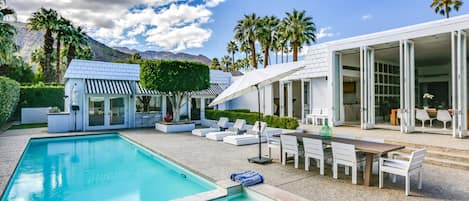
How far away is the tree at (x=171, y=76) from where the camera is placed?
19.2 m

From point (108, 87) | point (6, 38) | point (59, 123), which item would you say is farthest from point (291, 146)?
point (6, 38)

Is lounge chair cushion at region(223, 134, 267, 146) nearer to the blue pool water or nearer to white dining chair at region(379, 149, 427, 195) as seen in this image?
the blue pool water

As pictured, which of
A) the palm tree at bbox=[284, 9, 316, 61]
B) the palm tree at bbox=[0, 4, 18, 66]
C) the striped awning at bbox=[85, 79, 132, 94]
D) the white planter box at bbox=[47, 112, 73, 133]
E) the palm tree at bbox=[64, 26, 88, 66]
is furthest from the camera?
the palm tree at bbox=[284, 9, 316, 61]

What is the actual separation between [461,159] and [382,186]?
12.9 ft

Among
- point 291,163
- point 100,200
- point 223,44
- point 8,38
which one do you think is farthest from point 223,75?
point 223,44

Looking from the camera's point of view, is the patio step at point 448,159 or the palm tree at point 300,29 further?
the palm tree at point 300,29

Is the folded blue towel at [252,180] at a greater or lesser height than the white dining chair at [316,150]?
lesser

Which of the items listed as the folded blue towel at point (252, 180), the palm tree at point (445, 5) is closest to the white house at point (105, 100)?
the folded blue towel at point (252, 180)

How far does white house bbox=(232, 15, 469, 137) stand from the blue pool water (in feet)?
36.0

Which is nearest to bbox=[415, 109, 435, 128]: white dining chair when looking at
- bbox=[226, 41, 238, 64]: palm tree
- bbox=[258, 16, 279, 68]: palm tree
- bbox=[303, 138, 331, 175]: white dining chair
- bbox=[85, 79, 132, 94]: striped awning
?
bbox=[303, 138, 331, 175]: white dining chair

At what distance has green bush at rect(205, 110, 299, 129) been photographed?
1584cm

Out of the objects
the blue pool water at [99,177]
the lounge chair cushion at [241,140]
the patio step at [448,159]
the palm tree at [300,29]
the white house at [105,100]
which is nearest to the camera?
the blue pool water at [99,177]

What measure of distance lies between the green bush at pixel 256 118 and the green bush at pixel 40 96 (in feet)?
56.8

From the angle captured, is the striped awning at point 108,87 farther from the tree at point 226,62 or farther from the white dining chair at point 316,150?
the tree at point 226,62
